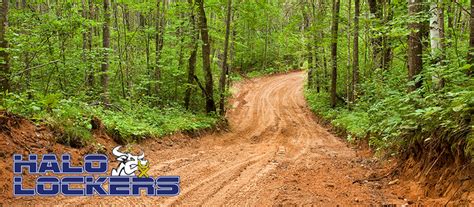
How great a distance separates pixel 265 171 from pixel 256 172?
221mm

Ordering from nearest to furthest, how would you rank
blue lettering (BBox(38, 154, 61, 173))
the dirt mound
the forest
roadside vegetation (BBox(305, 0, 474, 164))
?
roadside vegetation (BBox(305, 0, 474, 164)) → the dirt mound → blue lettering (BBox(38, 154, 61, 173)) → the forest

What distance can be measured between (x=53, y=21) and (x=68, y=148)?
14.5 ft

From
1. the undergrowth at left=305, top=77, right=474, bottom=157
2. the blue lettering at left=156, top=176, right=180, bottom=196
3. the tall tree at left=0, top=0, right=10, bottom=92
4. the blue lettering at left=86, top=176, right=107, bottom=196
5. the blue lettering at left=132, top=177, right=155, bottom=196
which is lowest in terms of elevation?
the blue lettering at left=156, top=176, right=180, bottom=196

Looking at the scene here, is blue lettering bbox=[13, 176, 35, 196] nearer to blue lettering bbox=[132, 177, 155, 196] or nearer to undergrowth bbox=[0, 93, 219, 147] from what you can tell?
blue lettering bbox=[132, 177, 155, 196]

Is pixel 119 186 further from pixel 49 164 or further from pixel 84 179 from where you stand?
pixel 49 164

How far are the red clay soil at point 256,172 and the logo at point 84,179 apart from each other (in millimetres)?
181

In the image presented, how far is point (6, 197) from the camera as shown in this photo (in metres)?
5.34

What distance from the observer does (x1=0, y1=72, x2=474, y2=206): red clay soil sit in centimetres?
566

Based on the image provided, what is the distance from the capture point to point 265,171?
800 cm

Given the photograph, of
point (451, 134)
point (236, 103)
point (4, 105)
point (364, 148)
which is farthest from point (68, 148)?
point (236, 103)

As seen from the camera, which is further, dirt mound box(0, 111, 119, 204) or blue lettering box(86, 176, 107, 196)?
dirt mound box(0, 111, 119, 204)

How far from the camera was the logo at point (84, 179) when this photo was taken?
578 cm

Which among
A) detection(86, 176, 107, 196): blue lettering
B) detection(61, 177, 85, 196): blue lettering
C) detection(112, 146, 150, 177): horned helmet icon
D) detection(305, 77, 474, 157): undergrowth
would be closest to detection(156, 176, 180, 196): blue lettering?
detection(112, 146, 150, 177): horned helmet icon

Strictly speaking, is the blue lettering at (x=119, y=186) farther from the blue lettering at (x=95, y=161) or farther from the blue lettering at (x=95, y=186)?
the blue lettering at (x=95, y=161)
